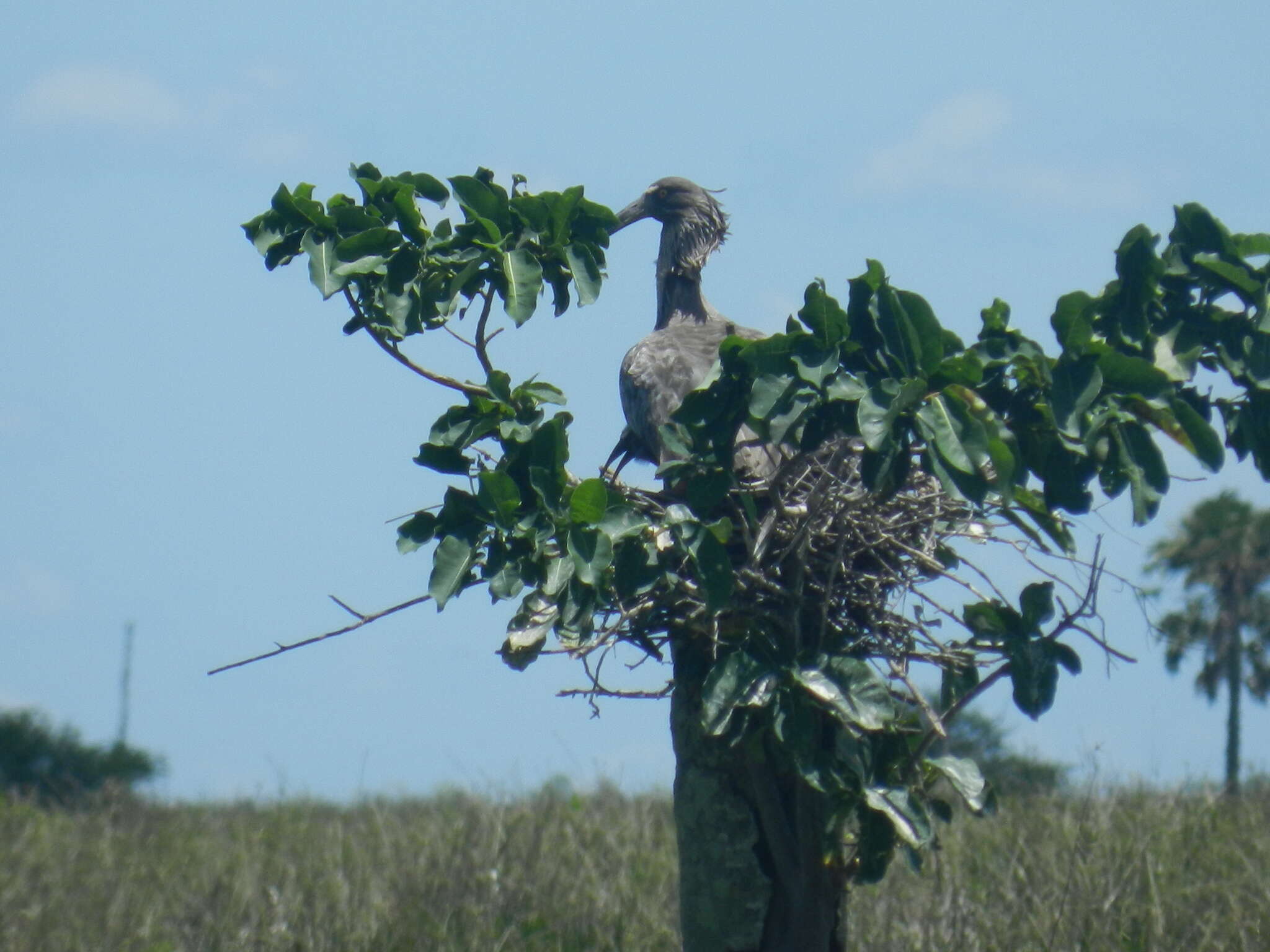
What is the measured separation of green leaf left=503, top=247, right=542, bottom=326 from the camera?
13.0ft

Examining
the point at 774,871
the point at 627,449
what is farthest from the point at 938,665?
the point at 627,449

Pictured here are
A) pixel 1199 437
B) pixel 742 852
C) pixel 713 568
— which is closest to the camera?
pixel 1199 437

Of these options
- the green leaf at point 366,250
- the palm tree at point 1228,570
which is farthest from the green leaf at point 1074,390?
the palm tree at point 1228,570

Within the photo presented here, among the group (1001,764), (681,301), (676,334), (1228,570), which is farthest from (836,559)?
(1228,570)

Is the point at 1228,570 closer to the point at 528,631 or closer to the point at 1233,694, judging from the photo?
the point at 1233,694

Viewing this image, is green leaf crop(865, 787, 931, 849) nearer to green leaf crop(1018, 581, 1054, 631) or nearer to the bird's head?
green leaf crop(1018, 581, 1054, 631)

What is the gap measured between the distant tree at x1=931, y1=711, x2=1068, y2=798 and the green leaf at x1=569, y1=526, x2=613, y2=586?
4.99m

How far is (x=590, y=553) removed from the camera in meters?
3.46

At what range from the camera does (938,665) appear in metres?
4.48

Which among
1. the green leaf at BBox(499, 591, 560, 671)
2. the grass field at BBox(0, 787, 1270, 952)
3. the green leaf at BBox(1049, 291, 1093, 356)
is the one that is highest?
the green leaf at BBox(1049, 291, 1093, 356)

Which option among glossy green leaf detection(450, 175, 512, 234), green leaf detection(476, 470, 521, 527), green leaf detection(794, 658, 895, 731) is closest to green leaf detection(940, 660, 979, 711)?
A: green leaf detection(794, 658, 895, 731)

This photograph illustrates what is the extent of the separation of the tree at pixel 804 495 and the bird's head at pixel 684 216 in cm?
326

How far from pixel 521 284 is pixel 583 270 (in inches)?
8.3

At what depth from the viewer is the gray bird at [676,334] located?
5.66 m
